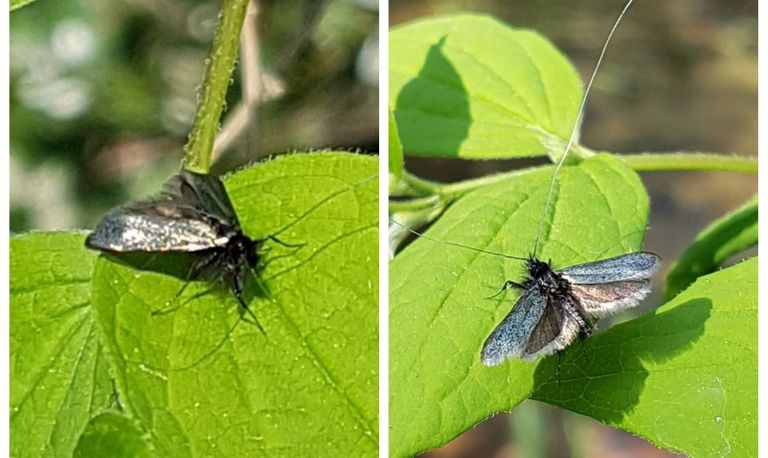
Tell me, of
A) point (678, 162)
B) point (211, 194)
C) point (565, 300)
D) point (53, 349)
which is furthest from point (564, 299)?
point (53, 349)

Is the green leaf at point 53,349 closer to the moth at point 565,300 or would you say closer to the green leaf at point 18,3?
the green leaf at point 18,3

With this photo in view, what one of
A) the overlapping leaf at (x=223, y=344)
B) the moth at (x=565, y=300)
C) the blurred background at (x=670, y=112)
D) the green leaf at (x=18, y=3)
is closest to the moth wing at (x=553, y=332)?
the moth at (x=565, y=300)

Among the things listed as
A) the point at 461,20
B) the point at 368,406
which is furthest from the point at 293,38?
the point at 368,406

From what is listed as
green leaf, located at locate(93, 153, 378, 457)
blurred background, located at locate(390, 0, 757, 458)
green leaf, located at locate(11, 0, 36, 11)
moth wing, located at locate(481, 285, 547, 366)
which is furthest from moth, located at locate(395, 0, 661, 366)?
blurred background, located at locate(390, 0, 757, 458)

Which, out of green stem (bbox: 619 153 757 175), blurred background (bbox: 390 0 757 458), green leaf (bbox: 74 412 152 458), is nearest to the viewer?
green leaf (bbox: 74 412 152 458)

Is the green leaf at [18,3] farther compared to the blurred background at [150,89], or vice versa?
the blurred background at [150,89]

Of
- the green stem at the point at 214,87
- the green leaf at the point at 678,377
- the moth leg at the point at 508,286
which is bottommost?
the green leaf at the point at 678,377

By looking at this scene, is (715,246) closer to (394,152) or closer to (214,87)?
(394,152)

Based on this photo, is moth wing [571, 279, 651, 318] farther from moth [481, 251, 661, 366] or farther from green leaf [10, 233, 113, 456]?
green leaf [10, 233, 113, 456]
